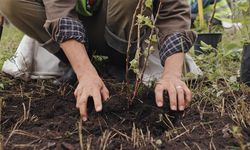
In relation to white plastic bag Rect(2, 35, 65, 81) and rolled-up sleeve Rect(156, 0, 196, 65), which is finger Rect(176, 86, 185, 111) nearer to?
rolled-up sleeve Rect(156, 0, 196, 65)

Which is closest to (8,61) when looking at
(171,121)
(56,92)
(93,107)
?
(56,92)

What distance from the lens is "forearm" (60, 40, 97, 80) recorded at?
198 cm

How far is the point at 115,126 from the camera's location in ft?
6.17

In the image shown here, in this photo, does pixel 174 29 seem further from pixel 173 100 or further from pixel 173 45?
pixel 173 100

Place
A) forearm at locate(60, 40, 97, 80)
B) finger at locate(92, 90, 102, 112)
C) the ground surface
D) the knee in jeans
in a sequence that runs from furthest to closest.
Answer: the knee in jeans → forearm at locate(60, 40, 97, 80) → finger at locate(92, 90, 102, 112) → the ground surface

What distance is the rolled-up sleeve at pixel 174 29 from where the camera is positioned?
218 cm

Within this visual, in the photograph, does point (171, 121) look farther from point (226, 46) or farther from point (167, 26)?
point (226, 46)

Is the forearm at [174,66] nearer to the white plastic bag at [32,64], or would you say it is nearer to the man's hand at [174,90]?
the man's hand at [174,90]

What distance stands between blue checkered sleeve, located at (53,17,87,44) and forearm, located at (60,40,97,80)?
21 millimetres

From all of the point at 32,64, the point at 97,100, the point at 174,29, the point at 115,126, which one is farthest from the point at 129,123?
the point at 32,64

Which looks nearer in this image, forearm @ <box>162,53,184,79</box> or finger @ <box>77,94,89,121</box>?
finger @ <box>77,94,89,121</box>

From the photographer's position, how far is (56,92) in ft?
8.25

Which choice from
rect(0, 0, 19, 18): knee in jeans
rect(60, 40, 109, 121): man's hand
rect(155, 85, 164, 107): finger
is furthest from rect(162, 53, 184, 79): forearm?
rect(0, 0, 19, 18): knee in jeans

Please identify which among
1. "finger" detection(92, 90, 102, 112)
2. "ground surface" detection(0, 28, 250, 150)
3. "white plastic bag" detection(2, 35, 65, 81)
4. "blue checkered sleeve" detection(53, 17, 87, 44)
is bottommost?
"white plastic bag" detection(2, 35, 65, 81)
